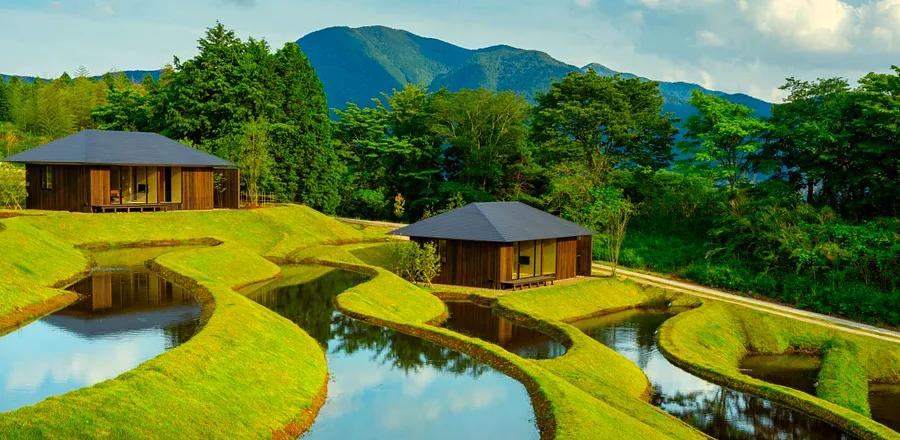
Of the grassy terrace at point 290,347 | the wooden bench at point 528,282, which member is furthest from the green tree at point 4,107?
the wooden bench at point 528,282

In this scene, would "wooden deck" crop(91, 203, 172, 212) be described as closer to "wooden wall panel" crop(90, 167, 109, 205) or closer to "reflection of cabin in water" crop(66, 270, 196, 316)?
"wooden wall panel" crop(90, 167, 109, 205)

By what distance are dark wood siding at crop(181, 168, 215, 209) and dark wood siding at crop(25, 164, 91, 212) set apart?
218 inches

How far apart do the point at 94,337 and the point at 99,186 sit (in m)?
23.4

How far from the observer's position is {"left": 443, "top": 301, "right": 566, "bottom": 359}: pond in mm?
23709

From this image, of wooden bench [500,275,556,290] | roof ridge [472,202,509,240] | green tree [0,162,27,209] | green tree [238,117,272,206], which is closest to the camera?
roof ridge [472,202,509,240]

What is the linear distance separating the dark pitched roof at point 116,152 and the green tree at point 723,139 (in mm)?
29552

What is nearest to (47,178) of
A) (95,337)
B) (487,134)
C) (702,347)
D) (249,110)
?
(249,110)

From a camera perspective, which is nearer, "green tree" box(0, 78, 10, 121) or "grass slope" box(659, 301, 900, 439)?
"grass slope" box(659, 301, 900, 439)

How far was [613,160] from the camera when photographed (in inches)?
2117

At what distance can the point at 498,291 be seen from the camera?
32.7m

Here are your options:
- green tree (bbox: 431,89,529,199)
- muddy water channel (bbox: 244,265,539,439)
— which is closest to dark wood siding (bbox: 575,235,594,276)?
muddy water channel (bbox: 244,265,539,439)

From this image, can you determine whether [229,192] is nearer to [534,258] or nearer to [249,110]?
[249,110]

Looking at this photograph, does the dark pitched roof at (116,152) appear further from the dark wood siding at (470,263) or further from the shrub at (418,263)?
the dark wood siding at (470,263)

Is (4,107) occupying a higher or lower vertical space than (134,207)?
higher
